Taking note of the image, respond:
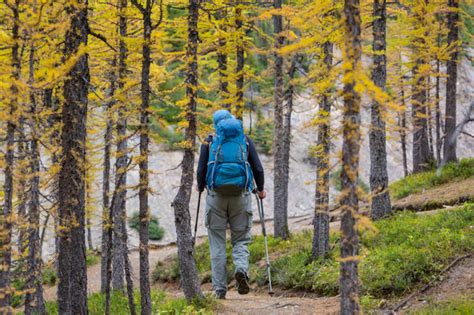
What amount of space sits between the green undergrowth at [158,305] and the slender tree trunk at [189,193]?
0.23m

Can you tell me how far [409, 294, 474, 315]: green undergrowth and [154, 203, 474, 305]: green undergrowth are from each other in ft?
2.74

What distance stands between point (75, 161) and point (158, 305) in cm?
276

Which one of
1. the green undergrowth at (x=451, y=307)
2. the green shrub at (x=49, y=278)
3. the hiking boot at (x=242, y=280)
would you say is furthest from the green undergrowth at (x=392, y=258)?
the green shrub at (x=49, y=278)

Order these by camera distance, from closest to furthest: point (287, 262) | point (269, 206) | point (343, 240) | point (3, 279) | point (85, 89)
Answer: point (343, 240)
point (3, 279)
point (85, 89)
point (287, 262)
point (269, 206)

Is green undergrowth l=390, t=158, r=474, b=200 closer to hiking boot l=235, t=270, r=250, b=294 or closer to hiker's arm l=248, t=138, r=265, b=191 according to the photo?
hiker's arm l=248, t=138, r=265, b=191

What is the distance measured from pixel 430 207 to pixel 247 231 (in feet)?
20.8

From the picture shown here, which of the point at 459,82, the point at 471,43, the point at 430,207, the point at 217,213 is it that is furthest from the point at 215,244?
the point at 459,82

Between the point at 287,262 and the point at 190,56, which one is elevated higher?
the point at 190,56

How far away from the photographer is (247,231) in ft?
27.2

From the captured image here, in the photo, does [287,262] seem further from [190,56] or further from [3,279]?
[3,279]

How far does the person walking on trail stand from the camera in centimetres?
774

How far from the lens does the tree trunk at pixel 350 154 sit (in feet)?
15.7

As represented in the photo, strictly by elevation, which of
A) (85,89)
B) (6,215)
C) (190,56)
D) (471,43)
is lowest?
(6,215)

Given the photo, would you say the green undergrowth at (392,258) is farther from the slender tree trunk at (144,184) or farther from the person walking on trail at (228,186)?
the slender tree trunk at (144,184)
